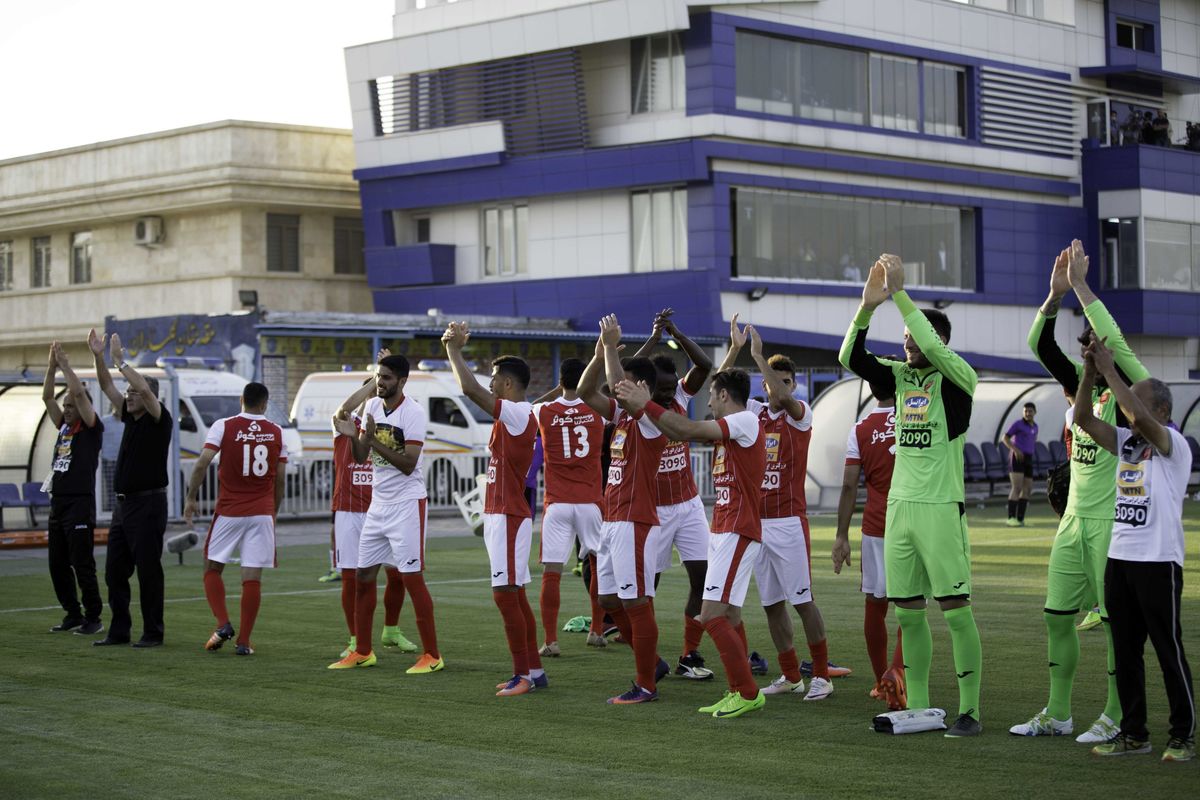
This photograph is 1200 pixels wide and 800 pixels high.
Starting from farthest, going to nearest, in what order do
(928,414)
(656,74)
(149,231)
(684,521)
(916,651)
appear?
(149,231), (656,74), (684,521), (916,651), (928,414)

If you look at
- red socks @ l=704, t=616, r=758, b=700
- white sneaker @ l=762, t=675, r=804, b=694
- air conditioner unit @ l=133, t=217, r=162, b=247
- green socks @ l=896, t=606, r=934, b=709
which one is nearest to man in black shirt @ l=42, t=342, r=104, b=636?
white sneaker @ l=762, t=675, r=804, b=694

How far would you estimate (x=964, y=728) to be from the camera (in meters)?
9.05

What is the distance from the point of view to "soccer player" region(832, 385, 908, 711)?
10.0 metres

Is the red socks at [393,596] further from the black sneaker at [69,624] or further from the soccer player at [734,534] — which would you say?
the soccer player at [734,534]

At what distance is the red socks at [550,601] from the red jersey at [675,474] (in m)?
1.39

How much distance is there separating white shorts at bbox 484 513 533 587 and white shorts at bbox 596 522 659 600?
648mm

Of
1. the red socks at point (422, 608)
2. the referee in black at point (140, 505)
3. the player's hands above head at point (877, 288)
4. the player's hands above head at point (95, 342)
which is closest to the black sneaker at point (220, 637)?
the referee in black at point (140, 505)

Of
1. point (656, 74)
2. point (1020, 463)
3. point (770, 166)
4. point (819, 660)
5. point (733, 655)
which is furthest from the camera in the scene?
point (770, 166)

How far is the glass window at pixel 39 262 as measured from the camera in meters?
53.4

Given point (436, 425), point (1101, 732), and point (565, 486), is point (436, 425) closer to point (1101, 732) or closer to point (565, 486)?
point (565, 486)

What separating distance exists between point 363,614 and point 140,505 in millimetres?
2675

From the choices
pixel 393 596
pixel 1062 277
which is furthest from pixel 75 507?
pixel 1062 277

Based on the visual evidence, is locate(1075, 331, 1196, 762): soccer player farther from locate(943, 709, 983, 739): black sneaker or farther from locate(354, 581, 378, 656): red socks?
locate(354, 581, 378, 656): red socks

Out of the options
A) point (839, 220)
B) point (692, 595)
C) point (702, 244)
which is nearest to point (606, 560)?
point (692, 595)
